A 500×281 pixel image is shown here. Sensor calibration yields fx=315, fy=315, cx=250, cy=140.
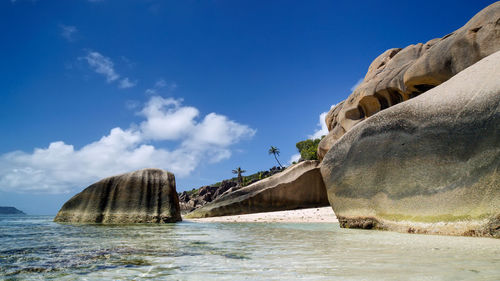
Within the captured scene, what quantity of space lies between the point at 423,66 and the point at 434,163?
737 centimetres

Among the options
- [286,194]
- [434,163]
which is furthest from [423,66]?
[286,194]

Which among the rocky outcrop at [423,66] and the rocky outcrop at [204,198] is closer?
the rocky outcrop at [423,66]

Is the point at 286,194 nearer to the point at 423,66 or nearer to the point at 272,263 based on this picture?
the point at 423,66

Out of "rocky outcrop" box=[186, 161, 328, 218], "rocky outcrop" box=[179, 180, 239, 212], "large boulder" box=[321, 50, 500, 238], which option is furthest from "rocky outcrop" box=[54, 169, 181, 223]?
"rocky outcrop" box=[179, 180, 239, 212]

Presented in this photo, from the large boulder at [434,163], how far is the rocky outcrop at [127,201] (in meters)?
8.77

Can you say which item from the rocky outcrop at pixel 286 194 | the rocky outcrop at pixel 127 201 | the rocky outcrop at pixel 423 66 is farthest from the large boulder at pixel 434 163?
the rocky outcrop at pixel 286 194

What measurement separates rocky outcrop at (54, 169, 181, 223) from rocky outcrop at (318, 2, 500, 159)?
10183mm

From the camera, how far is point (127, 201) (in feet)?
46.2

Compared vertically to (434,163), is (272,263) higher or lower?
lower

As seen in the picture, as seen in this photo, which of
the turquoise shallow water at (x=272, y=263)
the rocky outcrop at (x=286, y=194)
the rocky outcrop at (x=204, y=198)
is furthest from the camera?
the rocky outcrop at (x=204, y=198)

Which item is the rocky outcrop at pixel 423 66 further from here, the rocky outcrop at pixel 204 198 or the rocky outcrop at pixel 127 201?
the rocky outcrop at pixel 204 198

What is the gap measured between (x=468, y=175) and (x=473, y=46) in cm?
659

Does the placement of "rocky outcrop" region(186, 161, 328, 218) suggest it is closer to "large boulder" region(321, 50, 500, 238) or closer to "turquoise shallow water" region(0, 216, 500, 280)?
"large boulder" region(321, 50, 500, 238)

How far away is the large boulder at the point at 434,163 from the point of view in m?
5.18
